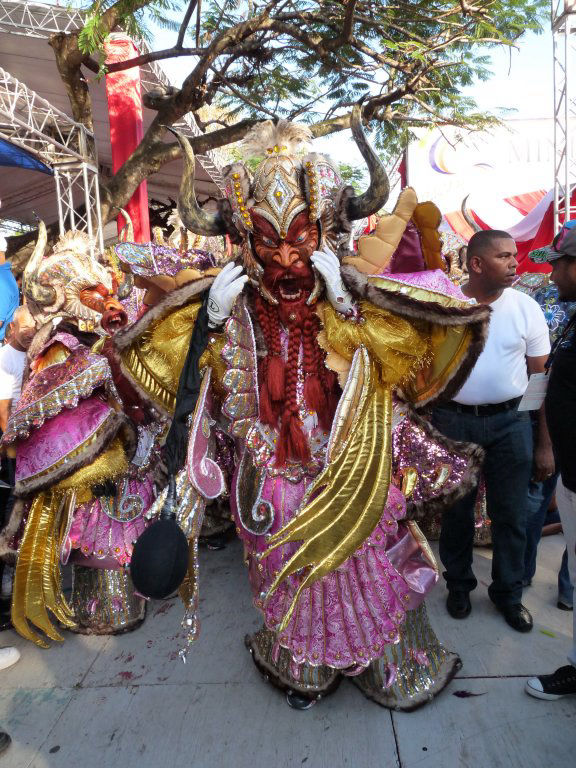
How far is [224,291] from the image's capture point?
78.9 inches

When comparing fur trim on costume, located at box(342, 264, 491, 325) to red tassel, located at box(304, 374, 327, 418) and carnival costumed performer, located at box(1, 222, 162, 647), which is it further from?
carnival costumed performer, located at box(1, 222, 162, 647)

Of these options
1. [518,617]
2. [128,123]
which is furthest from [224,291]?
[128,123]

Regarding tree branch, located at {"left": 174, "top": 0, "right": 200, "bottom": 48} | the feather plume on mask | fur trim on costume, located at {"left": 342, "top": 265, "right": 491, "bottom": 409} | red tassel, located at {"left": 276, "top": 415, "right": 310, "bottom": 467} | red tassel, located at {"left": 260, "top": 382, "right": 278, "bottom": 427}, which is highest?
tree branch, located at {"left": 174, "top": 0, "right": 200, "bottom": 48}

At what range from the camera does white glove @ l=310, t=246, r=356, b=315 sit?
195 cm

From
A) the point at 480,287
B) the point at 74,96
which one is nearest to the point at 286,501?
the point at 480,287

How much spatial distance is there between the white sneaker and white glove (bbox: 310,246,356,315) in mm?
2220

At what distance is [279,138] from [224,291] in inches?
25.4

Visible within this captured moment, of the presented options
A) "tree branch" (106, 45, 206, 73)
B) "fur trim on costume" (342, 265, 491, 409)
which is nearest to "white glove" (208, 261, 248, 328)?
"fur trim on costume" (342, 265, 491, 409)

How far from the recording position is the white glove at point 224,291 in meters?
2.00

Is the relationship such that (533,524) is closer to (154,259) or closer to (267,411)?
(267,411)

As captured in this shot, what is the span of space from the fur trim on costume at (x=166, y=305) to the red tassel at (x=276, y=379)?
405 mm

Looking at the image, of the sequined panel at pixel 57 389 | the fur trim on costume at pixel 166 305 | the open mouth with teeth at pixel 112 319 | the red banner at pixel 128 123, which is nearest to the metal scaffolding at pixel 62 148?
the red banner at pixel 128 123

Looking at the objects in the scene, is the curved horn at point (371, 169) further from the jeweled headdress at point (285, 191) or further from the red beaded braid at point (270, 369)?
the red beaded braid at point (270, 369)

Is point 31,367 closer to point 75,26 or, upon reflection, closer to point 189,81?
point 189,81
